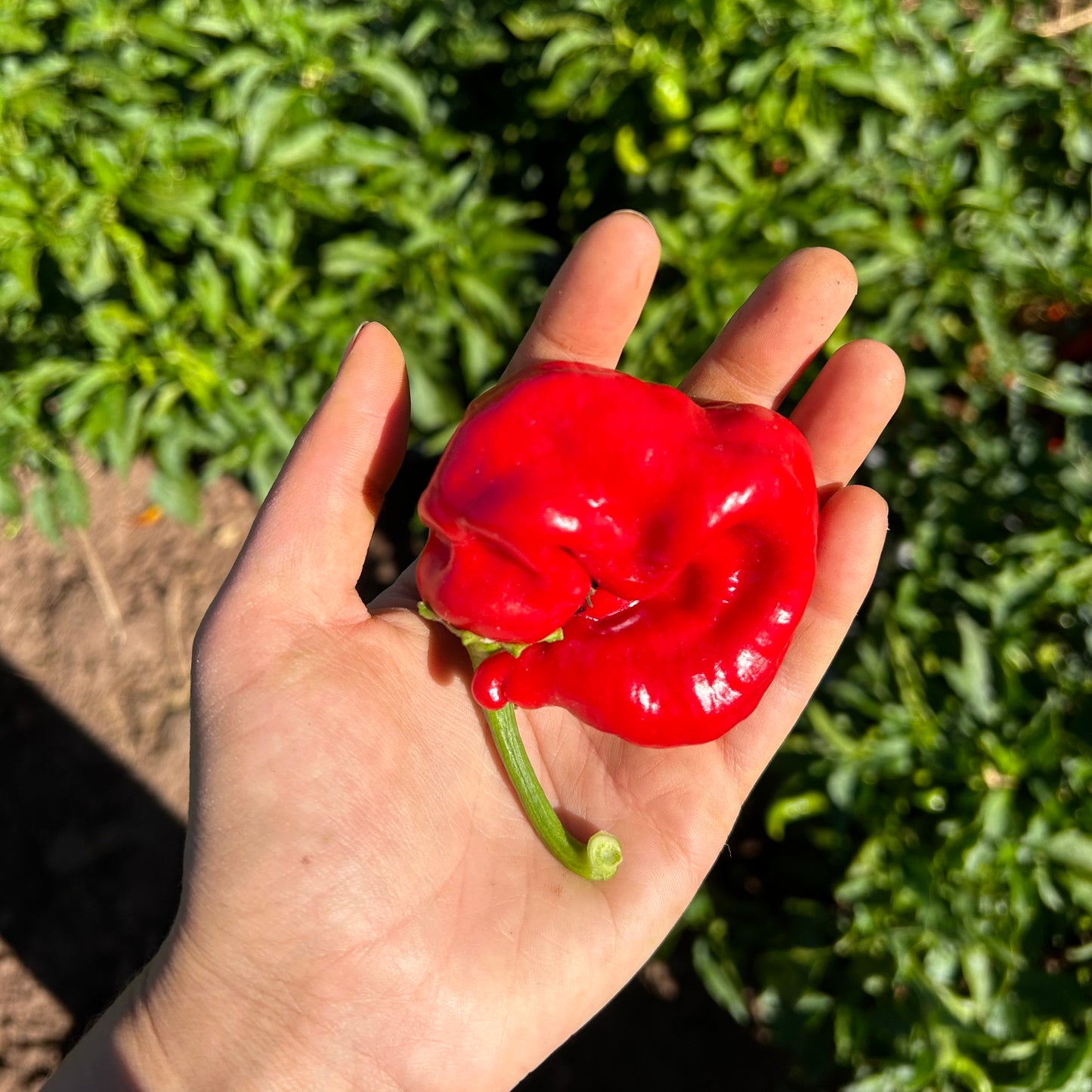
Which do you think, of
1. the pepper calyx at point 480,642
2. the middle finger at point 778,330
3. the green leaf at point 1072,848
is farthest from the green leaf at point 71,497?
the green leaf at point 1072,848

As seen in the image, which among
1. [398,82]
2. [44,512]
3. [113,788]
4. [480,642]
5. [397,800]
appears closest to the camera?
[397,800]

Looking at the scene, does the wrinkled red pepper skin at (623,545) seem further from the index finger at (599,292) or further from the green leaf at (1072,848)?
the green leaf at (1072,848)

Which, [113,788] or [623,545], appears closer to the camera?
[623,545]

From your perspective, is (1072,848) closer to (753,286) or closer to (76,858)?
(753,286)

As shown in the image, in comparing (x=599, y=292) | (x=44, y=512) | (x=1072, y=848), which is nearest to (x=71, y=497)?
(x=44, y=512)

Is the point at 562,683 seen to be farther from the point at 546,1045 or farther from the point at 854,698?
the point at 854,698

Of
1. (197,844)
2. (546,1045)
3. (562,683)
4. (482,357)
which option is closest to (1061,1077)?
(546,1045)
